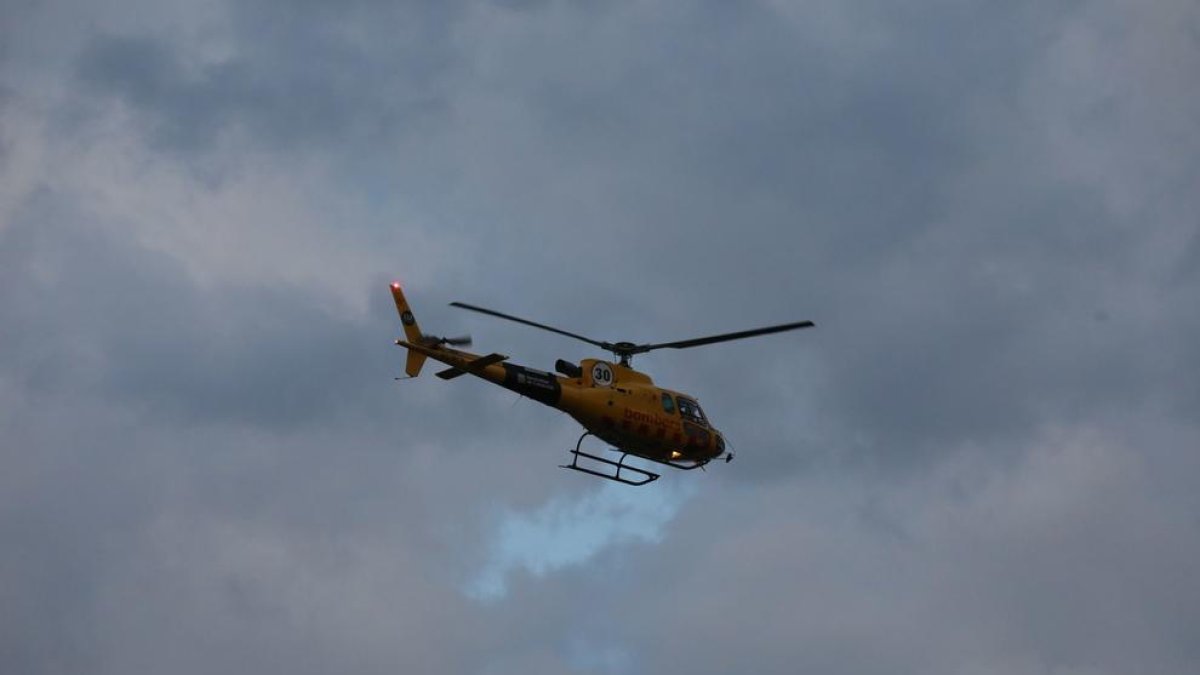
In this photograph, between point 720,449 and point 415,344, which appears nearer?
point 415,344

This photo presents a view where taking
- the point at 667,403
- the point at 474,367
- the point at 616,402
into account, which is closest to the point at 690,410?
the point at 667,403

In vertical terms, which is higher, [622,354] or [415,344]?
[622,354]

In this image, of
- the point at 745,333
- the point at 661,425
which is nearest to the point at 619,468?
the point at 661,425

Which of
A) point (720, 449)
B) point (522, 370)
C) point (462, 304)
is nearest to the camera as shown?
point (462, 304)

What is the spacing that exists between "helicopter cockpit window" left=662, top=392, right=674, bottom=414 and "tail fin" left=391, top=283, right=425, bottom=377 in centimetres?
766

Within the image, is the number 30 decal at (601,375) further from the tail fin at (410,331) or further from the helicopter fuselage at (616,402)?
the tail fin at (410,331)

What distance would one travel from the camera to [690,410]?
4772 centimetres

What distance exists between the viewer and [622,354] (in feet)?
154

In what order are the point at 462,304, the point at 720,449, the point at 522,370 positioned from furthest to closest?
the point at 720,449 < the point at 522,370 < the point at 462,304

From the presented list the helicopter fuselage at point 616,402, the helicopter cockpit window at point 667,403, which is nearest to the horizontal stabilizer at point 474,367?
the helicopter fuselage at point 616,402

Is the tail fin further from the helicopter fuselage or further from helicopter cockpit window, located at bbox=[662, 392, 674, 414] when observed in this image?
helicopter cockpit window, located at bbox=[662, 392, 674, 414]

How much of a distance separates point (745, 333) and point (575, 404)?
5300 millimetres

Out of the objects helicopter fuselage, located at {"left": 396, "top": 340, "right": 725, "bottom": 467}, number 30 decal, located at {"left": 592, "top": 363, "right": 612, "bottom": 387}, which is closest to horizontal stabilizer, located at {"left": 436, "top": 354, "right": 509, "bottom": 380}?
helicopter fuselage, located at {"left": 396, "top": 340, "right": 725, "bottom": 467}

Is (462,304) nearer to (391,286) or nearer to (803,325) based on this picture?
(391,286)
